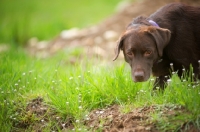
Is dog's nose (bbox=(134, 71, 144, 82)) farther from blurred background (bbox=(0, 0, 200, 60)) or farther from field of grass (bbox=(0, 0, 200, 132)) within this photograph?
blurred background (bbox=(0, 0, 200, 60))

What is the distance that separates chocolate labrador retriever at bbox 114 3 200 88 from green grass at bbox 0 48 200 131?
256 mm

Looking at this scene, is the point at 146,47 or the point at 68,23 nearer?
the point at 146,47

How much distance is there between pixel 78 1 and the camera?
18.8 metres

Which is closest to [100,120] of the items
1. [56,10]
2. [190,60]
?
[190,60]

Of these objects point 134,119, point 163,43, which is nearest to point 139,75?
point 163,43

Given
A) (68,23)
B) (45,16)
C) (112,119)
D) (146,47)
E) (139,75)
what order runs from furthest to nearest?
1. (45,16)
2. (68,23)
3. (146,47)
4. (139,75)
5. (112,119)

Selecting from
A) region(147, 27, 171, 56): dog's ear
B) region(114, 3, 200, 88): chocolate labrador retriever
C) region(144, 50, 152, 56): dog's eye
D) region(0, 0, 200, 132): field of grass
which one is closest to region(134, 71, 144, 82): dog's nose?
region(114, 3, 200, 88): chocolate labrador retriever

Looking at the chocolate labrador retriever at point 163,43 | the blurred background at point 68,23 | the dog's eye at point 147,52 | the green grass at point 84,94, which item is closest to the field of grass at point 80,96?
the green grass at point 84,94

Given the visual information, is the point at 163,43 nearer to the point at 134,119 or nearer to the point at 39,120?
the point at 134,119

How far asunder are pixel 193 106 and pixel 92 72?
1.87 metres

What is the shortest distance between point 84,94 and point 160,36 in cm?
120

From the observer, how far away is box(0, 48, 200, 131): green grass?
4512 mm

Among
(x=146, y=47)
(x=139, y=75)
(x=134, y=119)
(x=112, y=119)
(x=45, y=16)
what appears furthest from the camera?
(x=45, y=16)

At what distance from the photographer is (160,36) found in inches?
203
